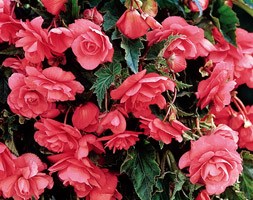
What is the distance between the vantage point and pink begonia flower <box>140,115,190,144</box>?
1.07 metres

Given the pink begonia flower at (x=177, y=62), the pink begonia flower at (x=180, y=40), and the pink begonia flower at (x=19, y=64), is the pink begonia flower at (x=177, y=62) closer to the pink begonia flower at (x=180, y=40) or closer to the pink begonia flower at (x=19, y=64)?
the pink begonia flower at (x=180, y=40)

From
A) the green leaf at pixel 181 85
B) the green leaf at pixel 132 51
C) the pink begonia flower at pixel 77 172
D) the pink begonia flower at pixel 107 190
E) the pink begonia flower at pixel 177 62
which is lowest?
the pink begonia flower at pixel 107 190

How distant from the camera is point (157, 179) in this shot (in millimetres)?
1154

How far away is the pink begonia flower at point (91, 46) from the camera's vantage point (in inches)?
41.6

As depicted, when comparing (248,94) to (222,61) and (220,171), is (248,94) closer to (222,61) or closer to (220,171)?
(222,61)

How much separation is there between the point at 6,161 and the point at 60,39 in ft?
0.85

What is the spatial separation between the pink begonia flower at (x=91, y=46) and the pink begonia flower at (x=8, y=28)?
0.13 meters

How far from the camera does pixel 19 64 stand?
1.13m

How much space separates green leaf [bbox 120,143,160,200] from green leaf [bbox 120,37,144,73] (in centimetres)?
18

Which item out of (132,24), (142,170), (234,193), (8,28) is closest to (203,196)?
(234,193)

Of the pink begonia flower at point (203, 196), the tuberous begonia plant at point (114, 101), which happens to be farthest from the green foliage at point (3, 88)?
the pink begonia flower at point (203, 196)

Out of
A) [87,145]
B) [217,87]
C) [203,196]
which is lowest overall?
[203,196]

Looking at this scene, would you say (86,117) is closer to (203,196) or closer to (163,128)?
(163,128)

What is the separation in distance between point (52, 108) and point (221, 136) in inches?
12.8
